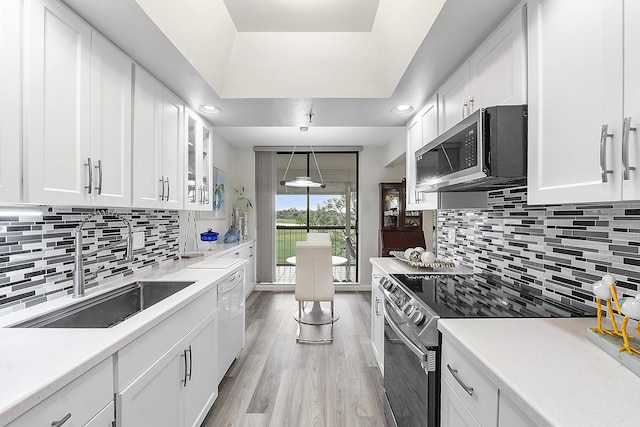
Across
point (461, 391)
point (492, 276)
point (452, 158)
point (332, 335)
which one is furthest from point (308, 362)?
point (452, 158)

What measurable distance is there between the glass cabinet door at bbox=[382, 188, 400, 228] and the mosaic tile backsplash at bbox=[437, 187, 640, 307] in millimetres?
2924

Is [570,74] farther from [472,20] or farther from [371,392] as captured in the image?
[371,392]

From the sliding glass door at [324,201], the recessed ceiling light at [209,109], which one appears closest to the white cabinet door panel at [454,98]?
the recessed ceiling light at [209,109]

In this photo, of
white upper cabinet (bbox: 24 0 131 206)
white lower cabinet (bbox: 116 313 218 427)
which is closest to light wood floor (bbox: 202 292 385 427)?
white lower cabinet (bbox: 116 313 218 427)

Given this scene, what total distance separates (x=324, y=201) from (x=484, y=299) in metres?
4.22

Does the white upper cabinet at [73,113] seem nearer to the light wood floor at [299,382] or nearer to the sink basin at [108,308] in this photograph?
the sink basin at [108,308]

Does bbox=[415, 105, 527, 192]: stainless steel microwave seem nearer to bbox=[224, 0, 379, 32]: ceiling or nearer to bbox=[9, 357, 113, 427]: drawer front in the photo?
bbox=[224, 0, 379, 32]: ceiling

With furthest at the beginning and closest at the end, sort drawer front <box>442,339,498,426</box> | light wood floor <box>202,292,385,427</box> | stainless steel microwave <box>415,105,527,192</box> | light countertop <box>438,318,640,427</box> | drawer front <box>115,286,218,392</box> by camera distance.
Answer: light wood floor <box>202,292,385,427</box> < stainless steel microwave <box>415,105,527,192</box> < drawer front <box>115,286,218,392</box> < drawer front <box>442,339,498,426</box> < light countertop <box>438,318,640,427</box>

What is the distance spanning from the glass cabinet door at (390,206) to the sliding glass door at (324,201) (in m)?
0.52

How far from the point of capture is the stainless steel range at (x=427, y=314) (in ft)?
4.14

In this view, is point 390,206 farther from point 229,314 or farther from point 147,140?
point 147,140

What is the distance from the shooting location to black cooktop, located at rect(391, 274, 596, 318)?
1.29m

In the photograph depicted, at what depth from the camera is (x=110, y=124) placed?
1583 millimetres

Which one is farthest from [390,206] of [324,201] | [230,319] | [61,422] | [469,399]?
[61,422]
